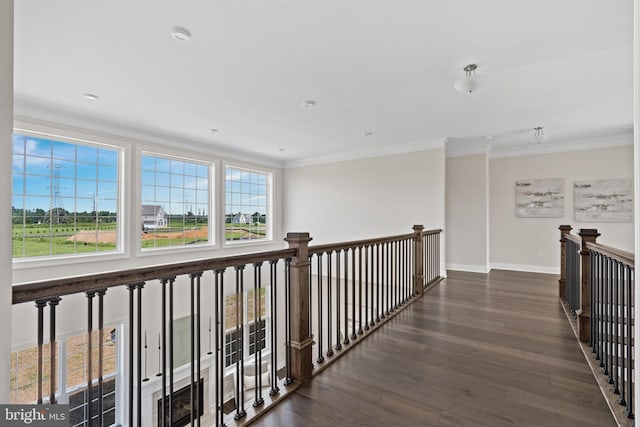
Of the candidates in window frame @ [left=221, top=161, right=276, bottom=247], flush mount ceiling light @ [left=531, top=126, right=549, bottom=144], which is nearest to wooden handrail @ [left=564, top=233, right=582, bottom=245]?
flush mount ceiling light @ [left=531, top=126, right=549, bottom=144]

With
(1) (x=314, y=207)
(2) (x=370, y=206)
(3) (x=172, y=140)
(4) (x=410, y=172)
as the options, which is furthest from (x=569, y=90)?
(3) (x=172, y=140)

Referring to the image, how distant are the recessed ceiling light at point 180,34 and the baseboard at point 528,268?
6.57 metres

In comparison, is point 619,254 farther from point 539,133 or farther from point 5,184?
point 539,133

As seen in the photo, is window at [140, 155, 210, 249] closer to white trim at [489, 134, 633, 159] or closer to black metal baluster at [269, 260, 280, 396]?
black metal baluster at [269, 260, 280, 396]

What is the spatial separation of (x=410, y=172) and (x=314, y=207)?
2.46 meters

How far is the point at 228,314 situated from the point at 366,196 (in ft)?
12.9

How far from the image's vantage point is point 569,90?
10.7ft

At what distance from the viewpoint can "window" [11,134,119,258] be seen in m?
3.93

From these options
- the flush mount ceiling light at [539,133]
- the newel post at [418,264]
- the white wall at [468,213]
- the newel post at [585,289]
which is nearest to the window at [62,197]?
the newel post at [418,264]

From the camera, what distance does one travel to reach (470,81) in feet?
8.92

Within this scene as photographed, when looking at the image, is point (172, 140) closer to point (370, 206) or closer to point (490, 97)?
point (370, 206)

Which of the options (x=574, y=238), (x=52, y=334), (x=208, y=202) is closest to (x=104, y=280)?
(x=52, y=334)

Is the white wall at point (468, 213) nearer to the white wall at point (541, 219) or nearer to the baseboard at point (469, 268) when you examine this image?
the baseboard at point (469, 268)

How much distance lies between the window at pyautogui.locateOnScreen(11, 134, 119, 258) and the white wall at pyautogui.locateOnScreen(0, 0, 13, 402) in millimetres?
4188
